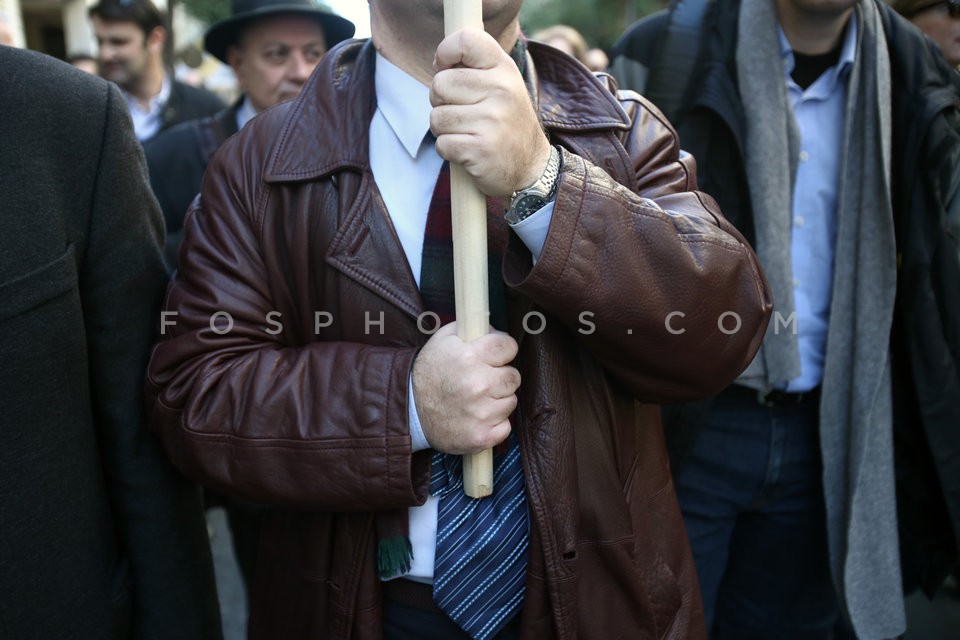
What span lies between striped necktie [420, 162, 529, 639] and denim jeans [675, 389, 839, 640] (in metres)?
0.98

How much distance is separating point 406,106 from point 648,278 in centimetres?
51

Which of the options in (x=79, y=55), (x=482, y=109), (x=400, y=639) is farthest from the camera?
(x=79, y=55)

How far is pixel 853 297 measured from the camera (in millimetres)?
2141

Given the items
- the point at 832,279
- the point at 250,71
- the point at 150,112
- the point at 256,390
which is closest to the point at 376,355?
the point at 256,390

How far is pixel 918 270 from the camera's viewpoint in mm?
2047

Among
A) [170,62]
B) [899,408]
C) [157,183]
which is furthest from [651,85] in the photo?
[170,62]

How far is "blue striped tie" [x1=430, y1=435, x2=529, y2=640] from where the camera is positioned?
1377mm

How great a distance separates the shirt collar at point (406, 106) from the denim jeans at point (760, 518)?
126 centimetres

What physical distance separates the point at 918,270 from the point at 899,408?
40cm

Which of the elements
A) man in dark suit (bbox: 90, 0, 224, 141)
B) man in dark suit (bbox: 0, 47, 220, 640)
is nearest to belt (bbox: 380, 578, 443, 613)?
man in dark suit (bbox: 0, 47, 220, 640)

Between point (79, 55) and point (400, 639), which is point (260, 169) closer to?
point (400, 639)

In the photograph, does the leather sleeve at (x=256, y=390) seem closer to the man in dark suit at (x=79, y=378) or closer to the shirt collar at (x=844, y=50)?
the man in dark suit at (x=79, y=378)

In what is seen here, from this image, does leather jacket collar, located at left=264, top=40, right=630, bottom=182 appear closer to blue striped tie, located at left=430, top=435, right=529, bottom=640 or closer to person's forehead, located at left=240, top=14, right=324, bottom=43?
blue striped tie, located at left=430, top=435, right=529, bottom=640

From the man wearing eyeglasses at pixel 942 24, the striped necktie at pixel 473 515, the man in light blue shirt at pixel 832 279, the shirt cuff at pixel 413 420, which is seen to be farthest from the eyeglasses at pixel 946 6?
the shirt cuff at pixel 413 420
